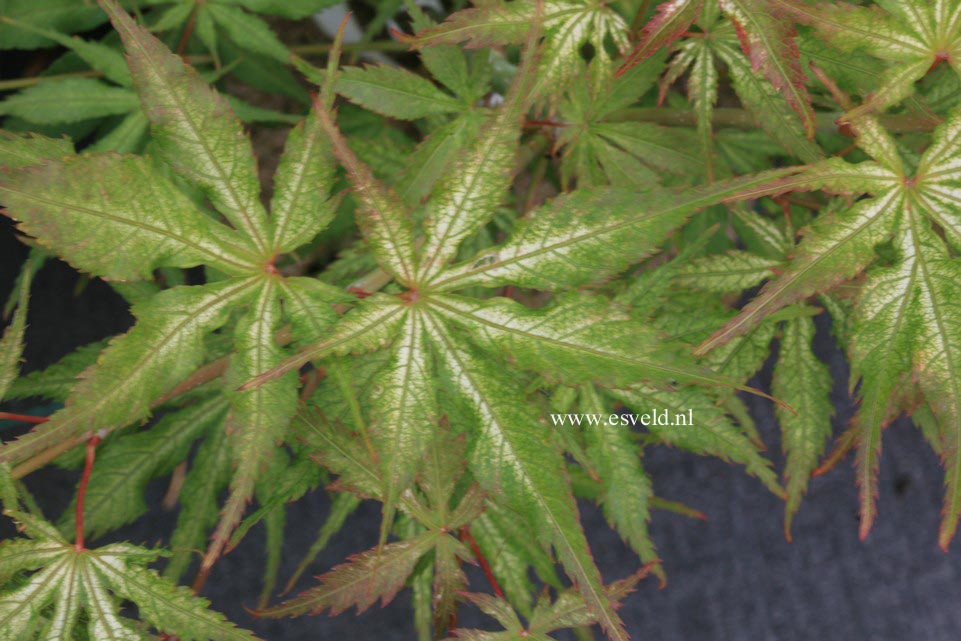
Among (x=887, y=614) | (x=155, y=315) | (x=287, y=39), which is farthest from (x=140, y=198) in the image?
(x=887, y=614)

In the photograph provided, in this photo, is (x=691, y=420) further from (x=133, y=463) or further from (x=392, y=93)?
(x=133, y=463)

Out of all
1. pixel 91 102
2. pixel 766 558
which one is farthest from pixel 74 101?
pixel 766 558

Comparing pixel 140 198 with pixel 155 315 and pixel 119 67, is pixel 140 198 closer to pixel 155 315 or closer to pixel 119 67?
pixel 155 315

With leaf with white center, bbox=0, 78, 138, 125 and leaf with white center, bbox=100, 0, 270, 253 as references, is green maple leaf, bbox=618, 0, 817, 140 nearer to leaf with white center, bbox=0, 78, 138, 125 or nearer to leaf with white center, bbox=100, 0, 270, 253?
leaf with white center, bbox=100, 0, 270, 253

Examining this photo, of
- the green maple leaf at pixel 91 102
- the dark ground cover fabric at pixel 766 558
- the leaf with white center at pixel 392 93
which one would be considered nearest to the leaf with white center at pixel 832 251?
the leaf with white center at pixel 392 93

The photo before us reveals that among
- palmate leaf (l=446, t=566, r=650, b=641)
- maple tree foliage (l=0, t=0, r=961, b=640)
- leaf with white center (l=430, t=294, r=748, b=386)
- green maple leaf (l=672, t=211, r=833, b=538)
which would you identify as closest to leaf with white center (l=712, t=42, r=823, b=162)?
maple tree foliage (l=0, t=0, r=961, b=640)

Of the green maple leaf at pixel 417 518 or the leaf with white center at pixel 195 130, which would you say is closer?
the leaf with white center at pixel 195 130

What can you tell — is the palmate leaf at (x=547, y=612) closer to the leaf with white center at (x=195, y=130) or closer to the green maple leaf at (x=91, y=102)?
the leaf with white center at (x=195, y=130)
